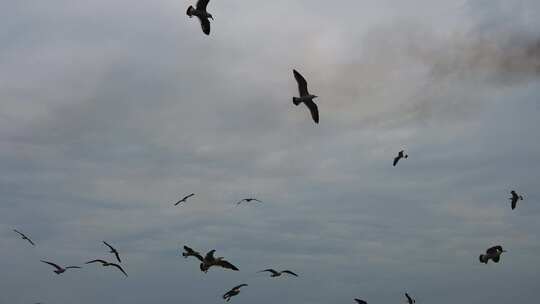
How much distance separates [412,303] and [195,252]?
60.6 ft

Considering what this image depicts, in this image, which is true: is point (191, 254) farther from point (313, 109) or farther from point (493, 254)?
point (493, 254)

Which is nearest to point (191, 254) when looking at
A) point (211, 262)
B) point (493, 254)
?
point (211, 262)

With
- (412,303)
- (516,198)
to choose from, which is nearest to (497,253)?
(412,303)

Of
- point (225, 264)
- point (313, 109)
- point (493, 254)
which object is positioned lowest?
point (225, 264)

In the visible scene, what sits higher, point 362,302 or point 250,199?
point 250,199

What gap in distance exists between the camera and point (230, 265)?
43219 mm

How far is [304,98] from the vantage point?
48.1 meters

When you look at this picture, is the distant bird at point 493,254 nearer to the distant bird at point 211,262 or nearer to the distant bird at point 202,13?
the distant bird at point 211,262

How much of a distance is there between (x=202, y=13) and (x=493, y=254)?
30201mm

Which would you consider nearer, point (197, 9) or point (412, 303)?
point (197, 9)

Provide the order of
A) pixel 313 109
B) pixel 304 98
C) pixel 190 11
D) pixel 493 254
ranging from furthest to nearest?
pixel 493 254 < pixel 313 109 < pixel 304 98 < pixel 190 11

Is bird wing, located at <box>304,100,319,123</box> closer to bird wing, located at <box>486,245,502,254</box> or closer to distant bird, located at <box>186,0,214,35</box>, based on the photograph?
distant bird, located at <box>186,0,214,35</box>

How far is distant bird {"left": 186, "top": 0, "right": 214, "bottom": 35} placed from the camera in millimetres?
42219

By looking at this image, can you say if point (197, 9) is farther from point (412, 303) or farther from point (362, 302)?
point (412, 303)
